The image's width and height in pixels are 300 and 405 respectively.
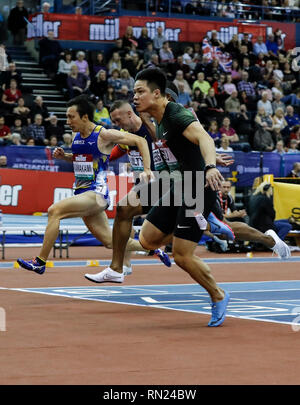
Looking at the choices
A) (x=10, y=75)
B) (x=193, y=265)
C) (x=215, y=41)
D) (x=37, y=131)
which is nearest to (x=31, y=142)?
(x=37, y=131)

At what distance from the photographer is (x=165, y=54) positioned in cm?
2991

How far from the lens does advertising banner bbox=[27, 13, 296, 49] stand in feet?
100

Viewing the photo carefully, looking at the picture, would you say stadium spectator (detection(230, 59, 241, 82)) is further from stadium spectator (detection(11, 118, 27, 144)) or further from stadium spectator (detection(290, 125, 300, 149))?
stadium spectator (detection(11, 118, 27, 144))

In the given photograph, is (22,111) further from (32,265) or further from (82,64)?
(32,265)

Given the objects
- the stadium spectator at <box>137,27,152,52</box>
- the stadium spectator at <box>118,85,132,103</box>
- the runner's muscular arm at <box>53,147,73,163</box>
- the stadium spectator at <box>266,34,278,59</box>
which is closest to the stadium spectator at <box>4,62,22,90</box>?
the stadium spectator at <box>118,85,132,103</box>

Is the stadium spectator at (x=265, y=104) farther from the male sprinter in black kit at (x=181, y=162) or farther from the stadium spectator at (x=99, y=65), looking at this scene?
the male sprinter in black kit at (x=181, y=162)

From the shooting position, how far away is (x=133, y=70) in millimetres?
28562

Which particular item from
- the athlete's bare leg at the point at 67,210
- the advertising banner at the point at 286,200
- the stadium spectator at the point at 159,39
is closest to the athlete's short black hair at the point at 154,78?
the athlete's bare leg at the point at 67,210

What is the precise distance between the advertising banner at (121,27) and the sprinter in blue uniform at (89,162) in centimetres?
1940

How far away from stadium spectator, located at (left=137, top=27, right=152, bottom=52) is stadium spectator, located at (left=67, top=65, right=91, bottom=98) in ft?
12.7

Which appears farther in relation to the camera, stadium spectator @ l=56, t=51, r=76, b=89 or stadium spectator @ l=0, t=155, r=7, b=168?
stadium spectator @ l=56, t=51, r=76, b=89

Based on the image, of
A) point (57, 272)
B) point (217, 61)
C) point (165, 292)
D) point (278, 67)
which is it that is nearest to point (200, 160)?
point (165, 292)

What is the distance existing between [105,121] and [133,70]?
15.0 ft

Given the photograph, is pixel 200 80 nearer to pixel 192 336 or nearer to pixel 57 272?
pixel 57 272
